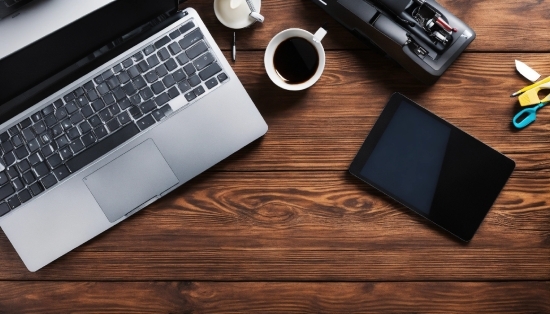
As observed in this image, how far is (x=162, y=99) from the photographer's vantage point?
0.73 metres

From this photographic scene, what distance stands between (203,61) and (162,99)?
0.09 meters

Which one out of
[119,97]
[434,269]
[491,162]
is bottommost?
[434,269]

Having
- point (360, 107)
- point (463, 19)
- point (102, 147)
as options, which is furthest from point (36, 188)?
point (463, 19)

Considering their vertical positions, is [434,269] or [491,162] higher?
[491,162]

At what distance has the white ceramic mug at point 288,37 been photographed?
0.75 meters

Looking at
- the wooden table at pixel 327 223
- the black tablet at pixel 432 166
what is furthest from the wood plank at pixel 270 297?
the black tablet at pixel 432 166

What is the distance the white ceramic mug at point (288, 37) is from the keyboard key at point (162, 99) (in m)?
0.17

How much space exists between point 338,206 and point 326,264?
0.11 m

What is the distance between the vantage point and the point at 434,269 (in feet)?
2.60

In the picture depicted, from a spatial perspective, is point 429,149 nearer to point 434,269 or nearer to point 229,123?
point 434,269

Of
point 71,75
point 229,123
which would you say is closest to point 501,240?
point 229,123

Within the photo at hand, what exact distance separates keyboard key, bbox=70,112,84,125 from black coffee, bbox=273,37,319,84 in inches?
13.2

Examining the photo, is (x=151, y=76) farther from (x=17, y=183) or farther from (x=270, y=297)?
(x=270, y=297)

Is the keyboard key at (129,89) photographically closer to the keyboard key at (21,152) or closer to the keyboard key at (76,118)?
the keyboard key at (76,118)
